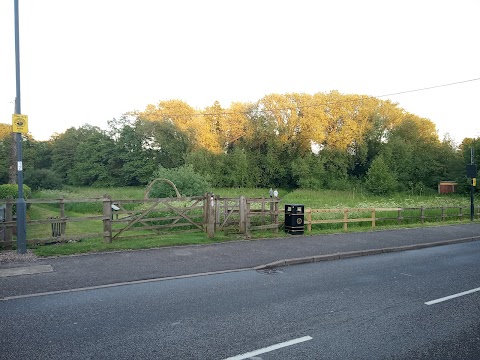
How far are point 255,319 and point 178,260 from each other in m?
4.44

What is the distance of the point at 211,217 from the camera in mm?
13023

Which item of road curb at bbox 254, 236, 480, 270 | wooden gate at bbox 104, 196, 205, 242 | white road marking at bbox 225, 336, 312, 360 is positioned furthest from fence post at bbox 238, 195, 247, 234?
white road marking at bbox 225, 336, 312, 360

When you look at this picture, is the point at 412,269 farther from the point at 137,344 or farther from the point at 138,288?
the point at 137,344

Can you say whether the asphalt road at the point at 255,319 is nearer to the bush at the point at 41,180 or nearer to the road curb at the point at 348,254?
the road curb at the point at 348,254

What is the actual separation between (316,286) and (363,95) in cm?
5948

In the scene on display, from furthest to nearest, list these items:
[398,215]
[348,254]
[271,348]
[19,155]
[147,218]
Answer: [398,215] → [147,218] → [348,254] → [19,155] → [271,348]

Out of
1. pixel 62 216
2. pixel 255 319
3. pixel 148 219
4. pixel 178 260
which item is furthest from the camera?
pixel 148 219

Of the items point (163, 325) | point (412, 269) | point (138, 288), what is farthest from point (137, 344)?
point (412, 269)

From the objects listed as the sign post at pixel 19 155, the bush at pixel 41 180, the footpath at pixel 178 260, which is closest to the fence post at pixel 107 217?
the footpath at pixel 178 260

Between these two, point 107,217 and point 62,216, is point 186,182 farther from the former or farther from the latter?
point 107,217

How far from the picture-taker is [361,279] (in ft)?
27.6

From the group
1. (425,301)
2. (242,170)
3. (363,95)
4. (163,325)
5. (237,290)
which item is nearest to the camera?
(163,325)

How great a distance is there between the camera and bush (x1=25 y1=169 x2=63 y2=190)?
162ft

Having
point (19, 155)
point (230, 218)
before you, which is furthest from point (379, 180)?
point (19, 155)
